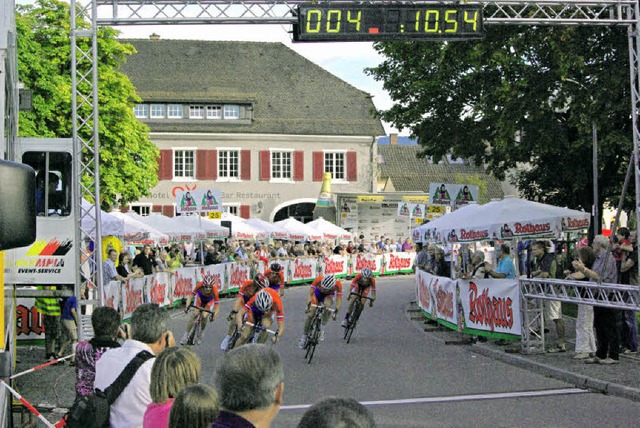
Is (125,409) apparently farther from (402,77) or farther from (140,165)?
(140,165)

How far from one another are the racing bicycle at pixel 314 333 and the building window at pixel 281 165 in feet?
166

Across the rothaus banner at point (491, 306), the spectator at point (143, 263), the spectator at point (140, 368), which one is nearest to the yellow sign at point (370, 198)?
the spectator at point (143, 263)

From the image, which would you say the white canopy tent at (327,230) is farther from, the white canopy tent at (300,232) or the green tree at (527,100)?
the green tree at (527,100)

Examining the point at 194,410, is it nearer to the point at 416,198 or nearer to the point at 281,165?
the point at 281,165

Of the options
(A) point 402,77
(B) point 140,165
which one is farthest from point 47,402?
(B) point 140,165

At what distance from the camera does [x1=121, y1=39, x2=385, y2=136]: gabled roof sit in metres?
→ 68.9

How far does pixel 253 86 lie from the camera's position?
71688 mm

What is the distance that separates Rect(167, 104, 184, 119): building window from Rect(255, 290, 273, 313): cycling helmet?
5331 centimetres

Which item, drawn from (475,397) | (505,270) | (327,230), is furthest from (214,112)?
(475,397)

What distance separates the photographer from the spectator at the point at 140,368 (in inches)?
247

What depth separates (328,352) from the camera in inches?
767

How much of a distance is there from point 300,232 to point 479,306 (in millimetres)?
28277

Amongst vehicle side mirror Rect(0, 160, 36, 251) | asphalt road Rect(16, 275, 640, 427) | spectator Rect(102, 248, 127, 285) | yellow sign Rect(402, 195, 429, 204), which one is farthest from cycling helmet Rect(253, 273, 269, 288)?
yellow sign Rect(402, 195, 429, 204)

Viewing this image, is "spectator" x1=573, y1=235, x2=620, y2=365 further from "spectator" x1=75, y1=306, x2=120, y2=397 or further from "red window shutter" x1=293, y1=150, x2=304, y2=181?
"red window shutter" x1=293, y1=150, x2=304, y2=181
